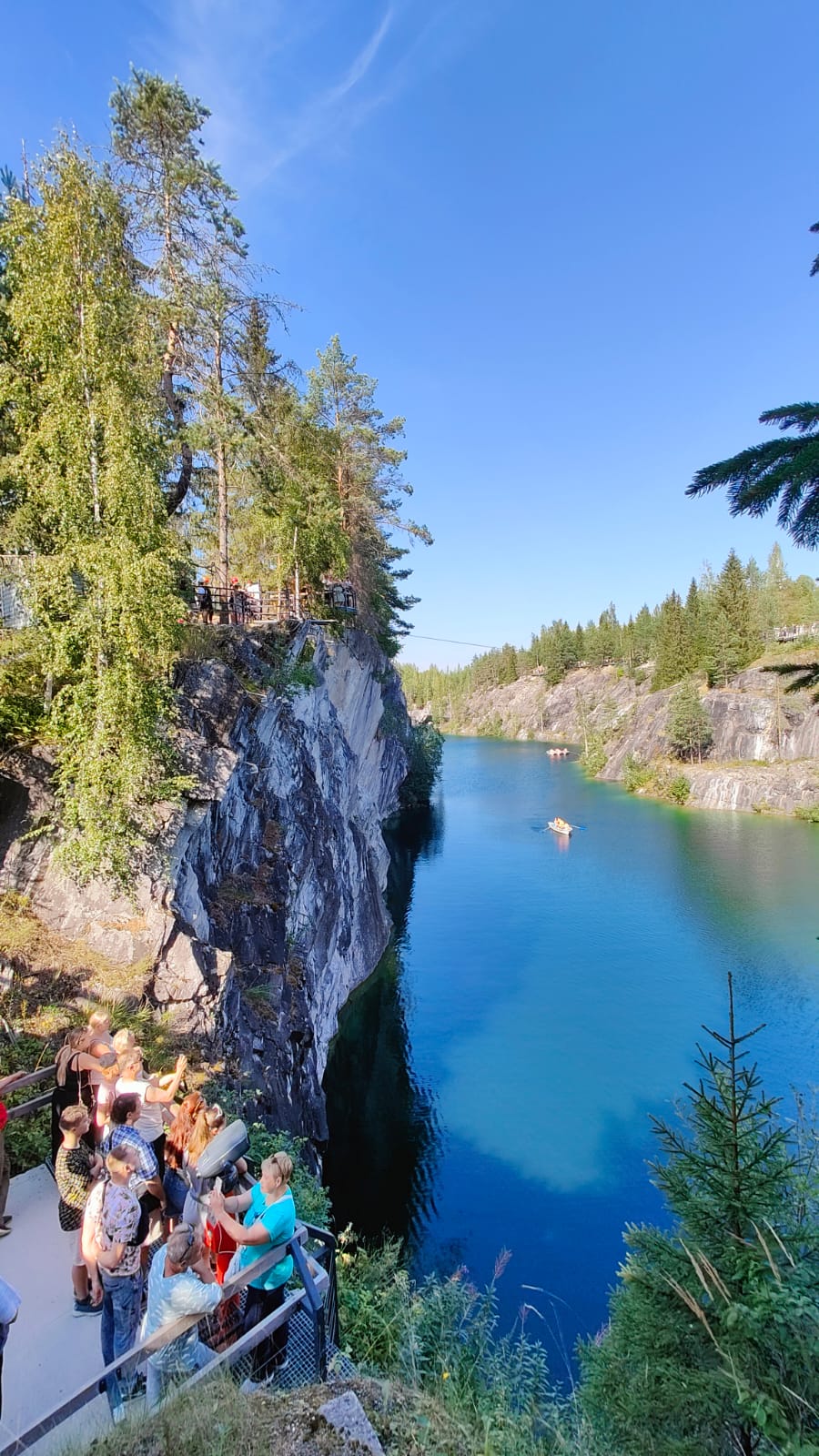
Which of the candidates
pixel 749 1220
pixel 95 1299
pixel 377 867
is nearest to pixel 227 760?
pixel 95 1299

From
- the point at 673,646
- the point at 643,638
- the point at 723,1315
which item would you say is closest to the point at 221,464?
the point at 723,1315

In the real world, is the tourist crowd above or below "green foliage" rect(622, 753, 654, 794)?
above

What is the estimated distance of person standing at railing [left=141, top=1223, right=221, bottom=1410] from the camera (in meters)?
3.45

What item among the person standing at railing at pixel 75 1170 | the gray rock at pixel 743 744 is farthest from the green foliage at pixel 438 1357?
the gray rock at pixel 743 744

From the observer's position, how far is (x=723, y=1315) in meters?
5.17

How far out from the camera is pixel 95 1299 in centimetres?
462

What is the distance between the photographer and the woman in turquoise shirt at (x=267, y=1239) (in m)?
3.94

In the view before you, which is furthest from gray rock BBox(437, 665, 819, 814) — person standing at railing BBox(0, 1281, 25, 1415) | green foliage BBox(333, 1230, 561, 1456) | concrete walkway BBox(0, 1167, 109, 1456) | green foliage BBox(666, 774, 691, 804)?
person standing at railing BBox(0, 1281, 25, 1415)

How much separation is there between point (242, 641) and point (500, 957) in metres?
20.2

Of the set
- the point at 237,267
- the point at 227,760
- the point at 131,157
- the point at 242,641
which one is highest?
the point at 131,157

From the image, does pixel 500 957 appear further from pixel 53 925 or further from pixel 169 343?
pixel 169 343

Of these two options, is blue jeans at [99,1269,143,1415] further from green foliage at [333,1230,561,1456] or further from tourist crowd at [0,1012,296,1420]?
green foliage at [333,1230,561,1456]

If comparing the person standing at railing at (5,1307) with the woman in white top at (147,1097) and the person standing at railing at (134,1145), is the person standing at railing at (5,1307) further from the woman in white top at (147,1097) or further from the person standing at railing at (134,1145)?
the woman in white top at (147,1097)

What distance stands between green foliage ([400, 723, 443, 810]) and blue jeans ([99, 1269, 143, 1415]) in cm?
5559
